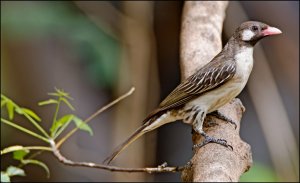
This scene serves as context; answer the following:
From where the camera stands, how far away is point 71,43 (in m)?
4.99

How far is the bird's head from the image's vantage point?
321cm

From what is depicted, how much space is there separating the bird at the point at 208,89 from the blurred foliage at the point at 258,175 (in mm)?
1190

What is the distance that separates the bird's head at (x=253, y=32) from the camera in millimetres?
3210

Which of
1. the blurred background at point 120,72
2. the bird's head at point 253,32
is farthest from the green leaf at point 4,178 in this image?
the blurred background at point 120,72

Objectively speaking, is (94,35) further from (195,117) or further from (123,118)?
(195,117)

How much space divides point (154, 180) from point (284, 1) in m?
1.67

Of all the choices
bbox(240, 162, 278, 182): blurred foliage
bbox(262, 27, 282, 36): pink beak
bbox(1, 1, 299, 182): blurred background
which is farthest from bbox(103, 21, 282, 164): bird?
bbox(1, 1, 299, 182): blurred background

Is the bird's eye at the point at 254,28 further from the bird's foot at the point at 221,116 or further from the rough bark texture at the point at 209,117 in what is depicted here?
the bird's foot at the point at 221,116

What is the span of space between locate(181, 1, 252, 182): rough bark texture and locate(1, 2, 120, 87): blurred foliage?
3.38ft

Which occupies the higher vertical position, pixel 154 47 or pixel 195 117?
pixel 154 47

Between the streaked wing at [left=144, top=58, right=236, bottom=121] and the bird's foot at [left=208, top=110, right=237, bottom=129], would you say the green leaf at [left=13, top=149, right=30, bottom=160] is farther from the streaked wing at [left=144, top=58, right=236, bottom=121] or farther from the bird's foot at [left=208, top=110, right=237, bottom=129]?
the bird's foot at [left=208, top=110, right=237, bottom=129]

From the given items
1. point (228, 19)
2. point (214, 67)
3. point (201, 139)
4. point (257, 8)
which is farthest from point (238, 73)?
point (257, 8)

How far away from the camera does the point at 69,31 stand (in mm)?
4926

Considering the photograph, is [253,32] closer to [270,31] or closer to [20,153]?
[270,31]
